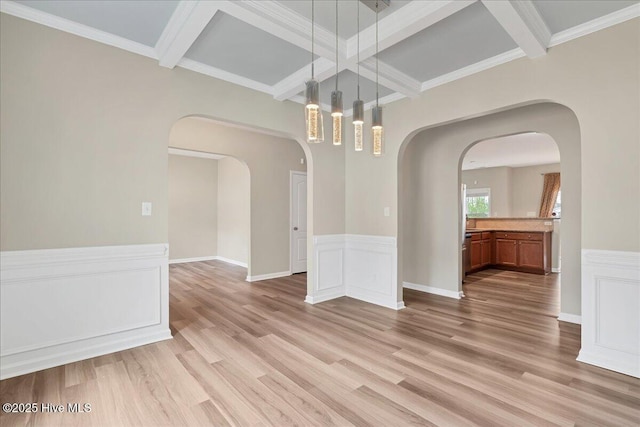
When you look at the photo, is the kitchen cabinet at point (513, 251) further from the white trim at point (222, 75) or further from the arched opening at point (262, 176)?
the white trim at point (222, 75)

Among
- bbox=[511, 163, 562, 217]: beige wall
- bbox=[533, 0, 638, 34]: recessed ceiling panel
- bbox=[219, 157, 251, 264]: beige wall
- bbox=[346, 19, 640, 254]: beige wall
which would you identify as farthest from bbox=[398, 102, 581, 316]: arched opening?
bbox=[511, 163, 562, 217]: beige wall

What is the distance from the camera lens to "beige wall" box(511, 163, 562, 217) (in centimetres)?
940

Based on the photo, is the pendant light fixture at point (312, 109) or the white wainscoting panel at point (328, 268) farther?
the white wainscoting panel at point (328, 268)

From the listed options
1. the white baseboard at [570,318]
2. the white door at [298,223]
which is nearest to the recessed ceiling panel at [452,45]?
the white baseboard at [570,318]

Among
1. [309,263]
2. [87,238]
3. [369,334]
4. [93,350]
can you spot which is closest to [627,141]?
[369,334]

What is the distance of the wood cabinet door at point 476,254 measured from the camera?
242 inches

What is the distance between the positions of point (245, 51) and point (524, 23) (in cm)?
231

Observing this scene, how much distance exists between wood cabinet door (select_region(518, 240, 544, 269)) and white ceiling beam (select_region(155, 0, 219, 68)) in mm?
6766

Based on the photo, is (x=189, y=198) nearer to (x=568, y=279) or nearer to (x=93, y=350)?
(x=93, y=350)

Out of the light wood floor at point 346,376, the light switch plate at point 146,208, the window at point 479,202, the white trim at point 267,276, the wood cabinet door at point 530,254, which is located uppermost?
the window at point 479,202

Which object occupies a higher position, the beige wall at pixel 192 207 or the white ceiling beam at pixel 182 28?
the white ceiling beam at pixel 182 28

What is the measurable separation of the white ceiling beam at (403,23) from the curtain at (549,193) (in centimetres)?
899

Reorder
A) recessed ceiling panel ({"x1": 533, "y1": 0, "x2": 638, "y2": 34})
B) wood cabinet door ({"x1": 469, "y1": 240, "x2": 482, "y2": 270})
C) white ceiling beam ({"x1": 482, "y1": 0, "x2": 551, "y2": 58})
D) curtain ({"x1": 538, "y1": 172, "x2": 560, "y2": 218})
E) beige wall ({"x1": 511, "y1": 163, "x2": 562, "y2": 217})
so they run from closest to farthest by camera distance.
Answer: white ceiling beam ({"x1": 482, "y1": 0, "x2": 551, "y2": 58})
recessed ceiling panel ({"x1": 533, "y1": 0, "x2": 638, "y2": 34})
wood cabinet door ({"x1": 469, "y1": 240, "x2": 482, "y2": 270})
curtain ({"x1": 538, "y1": 172, "x2": 560, "y2": 218})
beige wall ({"x1": 511, "y1": 163, "x2": 562, "y2": 217})

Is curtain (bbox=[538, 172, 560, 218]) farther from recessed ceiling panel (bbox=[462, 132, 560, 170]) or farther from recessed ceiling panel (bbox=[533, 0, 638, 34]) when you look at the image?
recessed ceiling panel (bbox=[533, 0, 638, 34])
